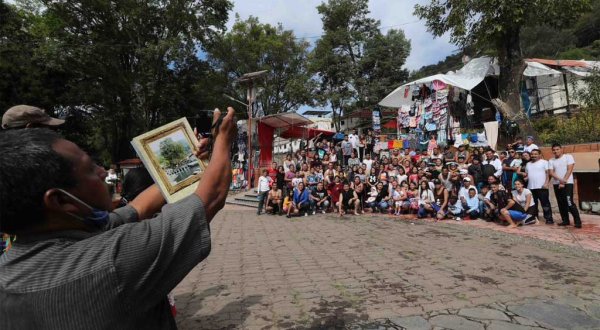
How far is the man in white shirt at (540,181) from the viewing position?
27.2ft

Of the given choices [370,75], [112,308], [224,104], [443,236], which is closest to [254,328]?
[112,308]

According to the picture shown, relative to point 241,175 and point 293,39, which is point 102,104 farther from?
point 293,39

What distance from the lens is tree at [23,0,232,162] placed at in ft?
71.5

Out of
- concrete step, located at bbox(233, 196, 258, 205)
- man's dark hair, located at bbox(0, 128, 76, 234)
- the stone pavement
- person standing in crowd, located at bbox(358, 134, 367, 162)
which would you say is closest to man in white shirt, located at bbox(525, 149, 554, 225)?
the stone pavement

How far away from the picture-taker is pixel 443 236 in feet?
25.1

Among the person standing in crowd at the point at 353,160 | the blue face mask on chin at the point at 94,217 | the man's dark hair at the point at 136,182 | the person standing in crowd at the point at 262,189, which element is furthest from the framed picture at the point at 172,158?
the person standing in crowd at the point at 353,160

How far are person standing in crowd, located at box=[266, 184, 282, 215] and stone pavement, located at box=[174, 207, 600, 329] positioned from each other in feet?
14.7

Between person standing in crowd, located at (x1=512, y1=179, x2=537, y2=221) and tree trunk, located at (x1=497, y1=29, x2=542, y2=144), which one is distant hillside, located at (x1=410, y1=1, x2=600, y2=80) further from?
person standing in crowd, located at (x1=512, y1=179, x2=537, y2=221)

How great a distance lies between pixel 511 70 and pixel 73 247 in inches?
664

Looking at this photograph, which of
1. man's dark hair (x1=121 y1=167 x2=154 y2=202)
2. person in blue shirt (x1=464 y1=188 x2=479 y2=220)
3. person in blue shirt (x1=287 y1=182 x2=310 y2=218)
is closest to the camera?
man's dark hair (x1=121 y1=167 x2=154 y2=202)

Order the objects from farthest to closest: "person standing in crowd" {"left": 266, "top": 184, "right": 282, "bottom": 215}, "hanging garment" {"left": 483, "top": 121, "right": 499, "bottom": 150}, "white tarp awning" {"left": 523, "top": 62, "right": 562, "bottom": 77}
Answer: "white tarp awning" {"left": 523, "top": 62, "right": 562, "bottom": 77} → "hanging garment" {"left": 483, "top": 121, "right": 499, "bottom": 150} → "person standing in crowd" {"left": 266, "top": 184, "right": 282, "bottom": 215}

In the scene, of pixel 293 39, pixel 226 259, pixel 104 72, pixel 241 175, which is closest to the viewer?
pixel 226 259

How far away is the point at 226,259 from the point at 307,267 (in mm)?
1541

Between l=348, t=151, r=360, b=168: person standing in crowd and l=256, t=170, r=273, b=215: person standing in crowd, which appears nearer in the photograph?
l=256, t=170, r=273, b=215: person standing in crowd
